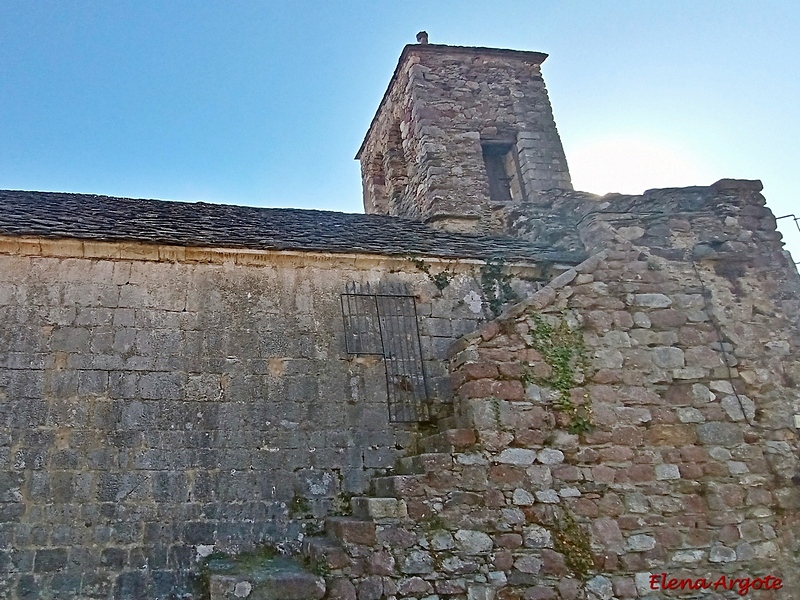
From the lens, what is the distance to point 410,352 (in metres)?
6.21

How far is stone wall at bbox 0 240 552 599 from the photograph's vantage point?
4898 mm

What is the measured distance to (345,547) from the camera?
4.52 meters

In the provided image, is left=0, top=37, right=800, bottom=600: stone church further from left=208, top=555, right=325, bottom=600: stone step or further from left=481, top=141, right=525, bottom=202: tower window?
left=481, top=141, right=525, bottom=202: tower window

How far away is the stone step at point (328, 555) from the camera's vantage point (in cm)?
444

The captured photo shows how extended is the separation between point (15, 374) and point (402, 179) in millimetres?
7126

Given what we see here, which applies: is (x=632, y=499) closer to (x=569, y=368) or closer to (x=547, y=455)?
(x=547, y=455)

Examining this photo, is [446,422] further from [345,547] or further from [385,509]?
[345,547]

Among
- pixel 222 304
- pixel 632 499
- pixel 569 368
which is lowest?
pixel 632 499

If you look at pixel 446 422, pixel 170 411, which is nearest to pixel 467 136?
pixel 446 422

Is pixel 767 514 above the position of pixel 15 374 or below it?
below

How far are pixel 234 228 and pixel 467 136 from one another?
457 cm

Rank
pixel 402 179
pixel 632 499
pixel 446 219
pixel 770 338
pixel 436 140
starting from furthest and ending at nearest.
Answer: pixel 402 179 → pixel 436 140 → pixel 446 219 → pixel 770 338 → pixel 632 499

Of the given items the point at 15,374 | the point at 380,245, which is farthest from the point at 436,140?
the point at 15,374

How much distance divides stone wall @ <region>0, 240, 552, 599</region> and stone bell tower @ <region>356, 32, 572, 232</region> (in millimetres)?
3376
